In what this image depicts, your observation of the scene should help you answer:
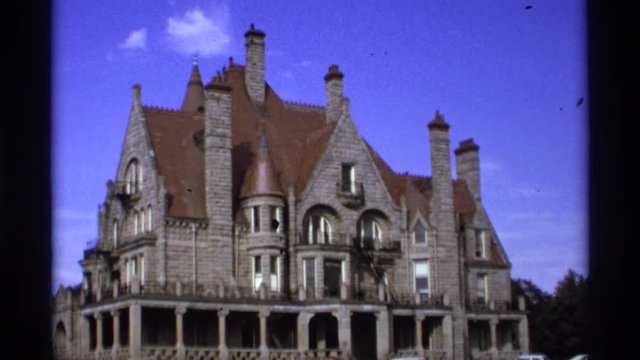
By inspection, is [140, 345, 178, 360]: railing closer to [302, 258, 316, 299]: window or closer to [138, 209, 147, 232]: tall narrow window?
[138, 209, 147, 232]: tall narrow window

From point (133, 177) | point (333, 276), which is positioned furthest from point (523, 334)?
point (133, 177)

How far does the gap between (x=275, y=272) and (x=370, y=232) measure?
21.9 ft

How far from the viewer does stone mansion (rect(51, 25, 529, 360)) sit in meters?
43.1

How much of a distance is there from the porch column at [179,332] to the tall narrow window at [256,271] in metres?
5.01

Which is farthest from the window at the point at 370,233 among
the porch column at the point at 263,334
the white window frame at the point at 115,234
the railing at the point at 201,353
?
the white window frame at the point at 115,234

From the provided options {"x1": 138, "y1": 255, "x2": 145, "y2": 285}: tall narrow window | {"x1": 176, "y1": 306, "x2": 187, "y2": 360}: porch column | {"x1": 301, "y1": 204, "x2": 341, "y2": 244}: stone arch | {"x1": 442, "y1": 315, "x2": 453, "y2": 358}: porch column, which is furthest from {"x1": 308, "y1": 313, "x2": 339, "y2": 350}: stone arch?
{"x1": 138, "y1": 255, "x2": 145, "y2": 285}: tall narrow window

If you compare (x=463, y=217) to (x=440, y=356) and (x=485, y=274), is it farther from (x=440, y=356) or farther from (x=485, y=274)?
(x=440, y=356)

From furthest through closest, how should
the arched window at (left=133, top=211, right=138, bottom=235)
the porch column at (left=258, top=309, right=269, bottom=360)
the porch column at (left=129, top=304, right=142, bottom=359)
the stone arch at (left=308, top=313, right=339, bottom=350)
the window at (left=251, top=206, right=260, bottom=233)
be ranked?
the arched window at (left=133, top=211, right=138, bottom=235) → the stone arch at (left=308, top=313, right=339, bottom=350) → the window at (left=251, top=206, right=260, bottom=233) → the porch column at (left=258, top=309, right=269, bottom=360) → the porch column at (left=129, top=304, right=142, bottom=359)

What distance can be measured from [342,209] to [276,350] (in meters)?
8.57

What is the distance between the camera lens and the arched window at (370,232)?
48.9 metres

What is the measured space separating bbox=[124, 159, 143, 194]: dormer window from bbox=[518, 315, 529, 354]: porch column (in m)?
22.5

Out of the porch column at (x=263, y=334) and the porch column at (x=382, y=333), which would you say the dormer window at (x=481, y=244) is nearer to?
the porch column at (x=382, y=333)

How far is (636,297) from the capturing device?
30.0ft
